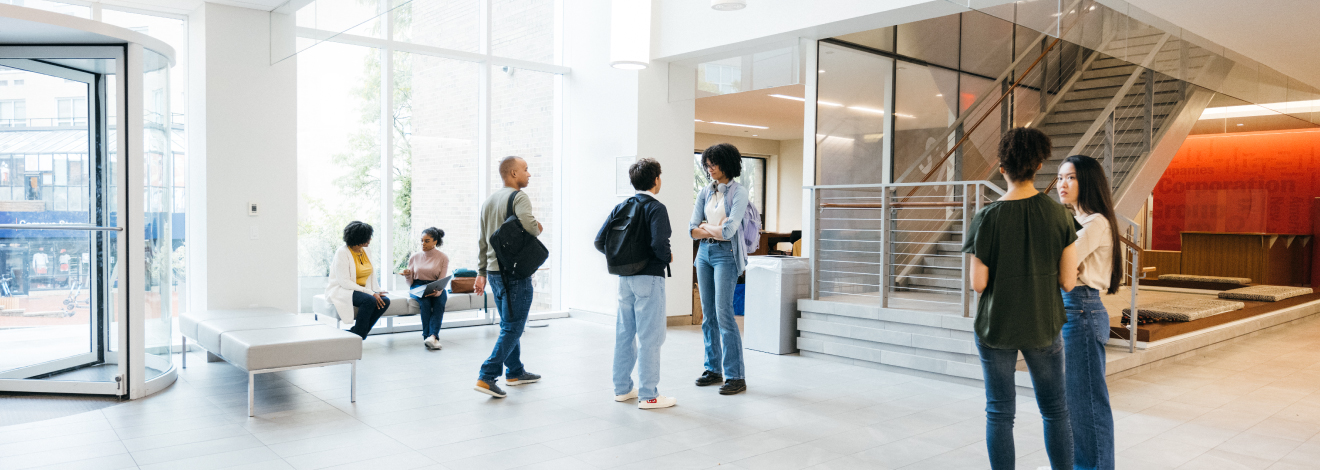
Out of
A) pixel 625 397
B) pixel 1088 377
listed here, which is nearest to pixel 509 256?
pixel 625 397

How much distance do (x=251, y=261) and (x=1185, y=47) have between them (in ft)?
28.2

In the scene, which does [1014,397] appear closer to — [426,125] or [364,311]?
[364,311]

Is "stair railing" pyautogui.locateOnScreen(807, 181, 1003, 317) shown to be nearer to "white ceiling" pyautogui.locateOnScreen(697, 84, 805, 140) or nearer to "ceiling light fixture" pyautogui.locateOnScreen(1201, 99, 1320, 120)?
"white ceiling" pyautogui.locateOnScreen(697, 84, 805, 140)

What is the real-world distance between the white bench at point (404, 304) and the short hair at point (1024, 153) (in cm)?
527

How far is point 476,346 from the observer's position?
22.6ft

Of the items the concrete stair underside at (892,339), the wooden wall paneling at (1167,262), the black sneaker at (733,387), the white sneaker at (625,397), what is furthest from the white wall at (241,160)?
the wooden wall paneling at (1167,262)

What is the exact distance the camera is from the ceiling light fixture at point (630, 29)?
6914 millimetres

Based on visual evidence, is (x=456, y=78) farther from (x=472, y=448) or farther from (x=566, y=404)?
(x=472, y=448)

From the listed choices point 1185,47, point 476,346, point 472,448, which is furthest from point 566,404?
point 1185,47

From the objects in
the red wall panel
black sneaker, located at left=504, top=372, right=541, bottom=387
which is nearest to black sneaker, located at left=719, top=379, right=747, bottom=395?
Result: black sneaker, located at left=504, top=372, right=541, bottom=387

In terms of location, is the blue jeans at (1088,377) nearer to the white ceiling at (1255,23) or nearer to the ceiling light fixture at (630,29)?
the white ceiling at (1255,23)

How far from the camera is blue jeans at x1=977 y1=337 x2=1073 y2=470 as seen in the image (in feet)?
9.10

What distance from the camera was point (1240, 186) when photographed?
12.9m

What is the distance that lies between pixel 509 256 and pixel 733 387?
165 centimetres
